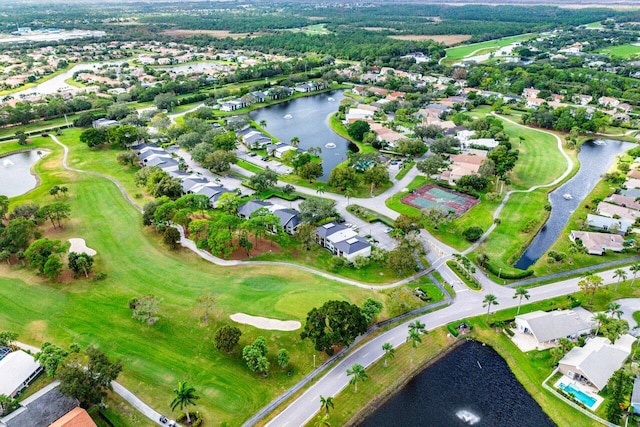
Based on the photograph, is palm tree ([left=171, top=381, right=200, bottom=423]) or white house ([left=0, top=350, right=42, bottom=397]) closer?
palm tree ([left=171, top=381, right=200, bottom=423])

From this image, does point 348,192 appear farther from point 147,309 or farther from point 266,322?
point 147,309

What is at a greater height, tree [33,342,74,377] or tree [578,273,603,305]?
tree [578,273,603,305]

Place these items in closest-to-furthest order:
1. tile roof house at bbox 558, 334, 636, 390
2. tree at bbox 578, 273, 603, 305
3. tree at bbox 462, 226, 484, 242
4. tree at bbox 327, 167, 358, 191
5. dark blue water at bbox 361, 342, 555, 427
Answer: dark blue water at bbox 361, 342, 555, 427, tile roof house at bbox 558, 334, 636, 390, tree at bbox 578, 273, 603, 305, tree at bbox 462, 226, 484, 242, tree at bbox 327, 167, 358, 191

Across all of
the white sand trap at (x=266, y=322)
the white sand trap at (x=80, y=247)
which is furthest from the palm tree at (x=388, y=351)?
the white sand trap at (x=80, y=247)

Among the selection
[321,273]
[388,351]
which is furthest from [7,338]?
[388,351]

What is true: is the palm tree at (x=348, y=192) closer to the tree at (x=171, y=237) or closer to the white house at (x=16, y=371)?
the tree at (x=171, y=237)

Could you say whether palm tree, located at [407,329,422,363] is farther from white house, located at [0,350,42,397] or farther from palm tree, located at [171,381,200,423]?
white house, located at [0,350,42,397]

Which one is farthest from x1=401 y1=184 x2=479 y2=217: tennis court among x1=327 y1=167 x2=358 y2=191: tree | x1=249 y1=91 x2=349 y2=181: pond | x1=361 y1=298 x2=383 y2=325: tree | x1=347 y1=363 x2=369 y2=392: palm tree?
x1=347 y1=363 x2=369 y2=392: palm tree
